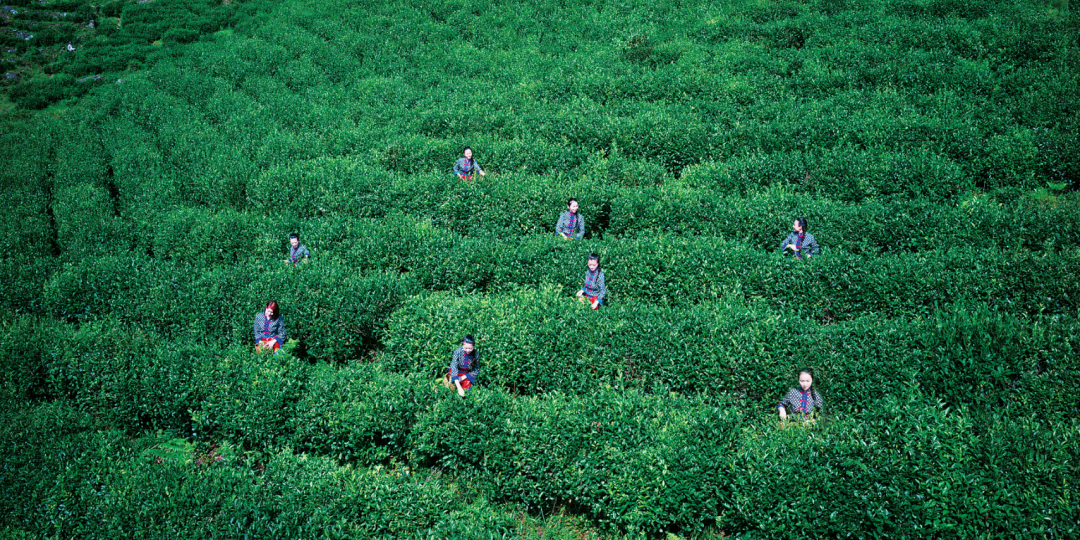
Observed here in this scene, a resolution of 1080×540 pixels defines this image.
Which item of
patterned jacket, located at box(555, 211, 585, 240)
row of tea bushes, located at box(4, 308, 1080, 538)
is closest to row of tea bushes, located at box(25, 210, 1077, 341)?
patterned jacket, located at box(555, 211, 585, 240)

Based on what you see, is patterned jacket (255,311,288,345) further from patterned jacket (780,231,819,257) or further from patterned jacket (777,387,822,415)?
patterned jacket (780,231,819,257)

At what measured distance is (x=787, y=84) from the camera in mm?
29328

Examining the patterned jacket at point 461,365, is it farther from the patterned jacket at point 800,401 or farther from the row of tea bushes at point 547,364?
the patterned jacket at point 800,401

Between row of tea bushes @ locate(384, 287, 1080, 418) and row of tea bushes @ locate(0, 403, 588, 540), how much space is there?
3.66 m

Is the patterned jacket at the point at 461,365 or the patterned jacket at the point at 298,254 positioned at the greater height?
the patterned jacket at the point at 298,254

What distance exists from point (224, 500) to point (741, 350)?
1115 cm

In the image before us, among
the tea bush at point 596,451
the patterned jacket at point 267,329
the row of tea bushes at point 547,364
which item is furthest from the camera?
the patterned jacket at point 267,329

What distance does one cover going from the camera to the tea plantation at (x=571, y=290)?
38.5 feet

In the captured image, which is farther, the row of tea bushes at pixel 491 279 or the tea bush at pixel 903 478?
the row of tea bushes at pixel 491 279

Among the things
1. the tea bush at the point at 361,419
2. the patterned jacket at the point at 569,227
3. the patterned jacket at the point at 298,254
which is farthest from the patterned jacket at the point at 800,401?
the patterned jacket at the point at 298,254

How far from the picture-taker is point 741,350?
14742 millimetres

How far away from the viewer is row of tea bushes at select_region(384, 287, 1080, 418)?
1352cm

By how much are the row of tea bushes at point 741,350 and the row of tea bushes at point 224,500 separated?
144 inches

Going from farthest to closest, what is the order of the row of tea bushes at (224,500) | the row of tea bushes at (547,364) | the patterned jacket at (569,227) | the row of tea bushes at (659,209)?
1. the patterned jacket at (569,227)
2. the row of tea bushes at (659,209)
3. the row of tea bushes at (547,364)
4. the row of tea bushes at (224,500)
